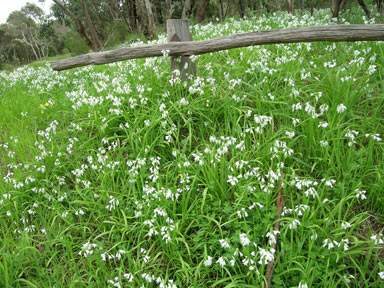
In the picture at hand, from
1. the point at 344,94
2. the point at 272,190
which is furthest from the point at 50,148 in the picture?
the point at 344,94

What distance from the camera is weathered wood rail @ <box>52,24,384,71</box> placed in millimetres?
3161

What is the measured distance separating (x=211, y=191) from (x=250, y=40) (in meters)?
2.23

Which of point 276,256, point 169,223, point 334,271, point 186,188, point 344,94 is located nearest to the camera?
point 334,271

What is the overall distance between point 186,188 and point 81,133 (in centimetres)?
241

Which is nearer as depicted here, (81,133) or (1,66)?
(81,133)

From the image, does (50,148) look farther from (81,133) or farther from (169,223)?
(169,223)

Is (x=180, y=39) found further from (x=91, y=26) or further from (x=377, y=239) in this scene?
(x=91, y=26)

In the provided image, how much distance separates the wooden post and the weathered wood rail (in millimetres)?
185

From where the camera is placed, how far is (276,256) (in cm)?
229

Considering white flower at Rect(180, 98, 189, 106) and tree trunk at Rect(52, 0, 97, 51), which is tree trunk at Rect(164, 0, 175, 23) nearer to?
tree trunk at Rect(52, 0, 97, 51)

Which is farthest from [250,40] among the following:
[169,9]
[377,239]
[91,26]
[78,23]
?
[91,26]

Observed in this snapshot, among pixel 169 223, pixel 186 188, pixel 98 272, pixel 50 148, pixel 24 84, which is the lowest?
pixel 98 272

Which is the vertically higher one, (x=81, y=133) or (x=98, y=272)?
(x=81, y=133)

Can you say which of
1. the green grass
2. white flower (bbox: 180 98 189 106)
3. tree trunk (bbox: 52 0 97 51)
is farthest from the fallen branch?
tree trunk (bbox: 52 0 97 51)
